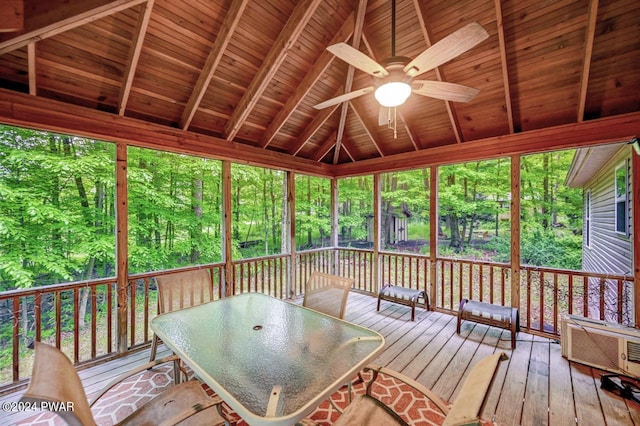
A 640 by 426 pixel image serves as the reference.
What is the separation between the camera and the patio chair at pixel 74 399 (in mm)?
1008

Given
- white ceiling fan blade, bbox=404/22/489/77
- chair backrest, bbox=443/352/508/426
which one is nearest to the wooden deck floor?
chair backrest, bbox=443/352/508/426

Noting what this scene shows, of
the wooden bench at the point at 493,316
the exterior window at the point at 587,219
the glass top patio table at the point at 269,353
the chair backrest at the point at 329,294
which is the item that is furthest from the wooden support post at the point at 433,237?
the exterior window at the point at 587,219

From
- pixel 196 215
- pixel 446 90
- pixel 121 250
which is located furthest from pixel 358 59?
pixel 196 215

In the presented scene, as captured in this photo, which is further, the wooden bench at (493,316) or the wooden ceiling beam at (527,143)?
the wooden bench at (493,316)

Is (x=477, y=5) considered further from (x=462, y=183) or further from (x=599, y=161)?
(x=462, y=183)

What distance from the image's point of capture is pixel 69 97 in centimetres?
308

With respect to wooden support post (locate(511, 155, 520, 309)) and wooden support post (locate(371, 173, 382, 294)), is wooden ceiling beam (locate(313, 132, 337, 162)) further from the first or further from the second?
wooden support post (locate(511, 155, 520, 309))

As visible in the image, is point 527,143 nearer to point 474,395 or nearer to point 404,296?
point 404,296

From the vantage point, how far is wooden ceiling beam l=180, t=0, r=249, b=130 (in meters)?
2.88

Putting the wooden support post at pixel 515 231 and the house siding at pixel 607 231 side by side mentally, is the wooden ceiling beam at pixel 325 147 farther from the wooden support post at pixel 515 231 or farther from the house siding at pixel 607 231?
the house siding at pixel 607 231

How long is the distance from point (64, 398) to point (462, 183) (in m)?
7.69

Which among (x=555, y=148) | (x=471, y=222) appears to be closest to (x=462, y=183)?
(x=471, y=222)

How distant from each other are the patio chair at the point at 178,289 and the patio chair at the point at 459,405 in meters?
2.26

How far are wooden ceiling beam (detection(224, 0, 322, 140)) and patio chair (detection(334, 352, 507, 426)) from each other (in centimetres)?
343
